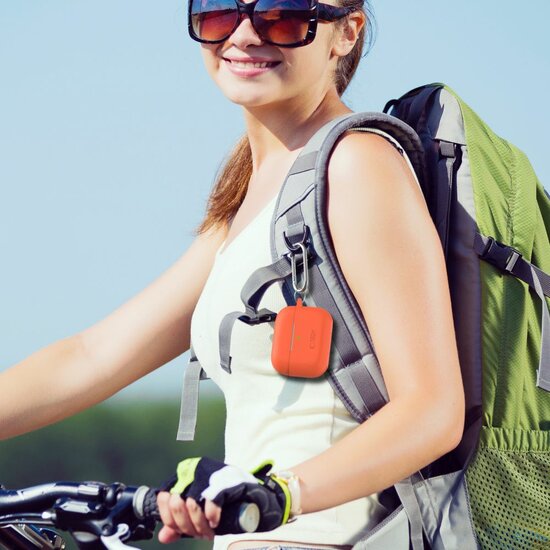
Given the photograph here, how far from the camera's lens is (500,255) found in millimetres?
2602

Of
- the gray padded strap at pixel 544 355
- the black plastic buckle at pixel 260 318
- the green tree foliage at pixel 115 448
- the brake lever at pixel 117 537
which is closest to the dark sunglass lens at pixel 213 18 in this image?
the black plastic buckle at pixel 260 318

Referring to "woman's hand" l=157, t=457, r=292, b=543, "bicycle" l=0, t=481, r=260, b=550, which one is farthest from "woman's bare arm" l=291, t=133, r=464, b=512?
"bicycle" l=0, t=481, r=260, b=550

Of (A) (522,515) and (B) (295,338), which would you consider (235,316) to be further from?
(A) (522,515)

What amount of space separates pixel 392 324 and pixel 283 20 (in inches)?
31.5

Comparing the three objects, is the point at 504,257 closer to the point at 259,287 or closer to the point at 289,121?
the point at 259,287

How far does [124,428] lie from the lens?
11141mm

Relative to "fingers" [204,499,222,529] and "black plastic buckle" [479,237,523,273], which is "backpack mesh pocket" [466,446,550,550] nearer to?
"black plastic buckle" [479,237,523,273]

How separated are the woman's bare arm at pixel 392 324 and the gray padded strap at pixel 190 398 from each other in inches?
26.1

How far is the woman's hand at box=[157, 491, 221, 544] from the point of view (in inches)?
79.5

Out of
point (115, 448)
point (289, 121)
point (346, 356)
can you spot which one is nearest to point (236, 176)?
point (289, 121)

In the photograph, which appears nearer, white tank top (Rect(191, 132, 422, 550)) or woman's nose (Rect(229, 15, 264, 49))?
white tank top (Rect(191, 132, 422, 550))

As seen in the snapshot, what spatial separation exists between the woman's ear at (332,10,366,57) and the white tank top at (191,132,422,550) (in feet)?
1.60

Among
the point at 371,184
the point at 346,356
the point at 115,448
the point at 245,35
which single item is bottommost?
the point at 115,448

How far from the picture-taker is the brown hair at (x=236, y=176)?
10.1 ft
